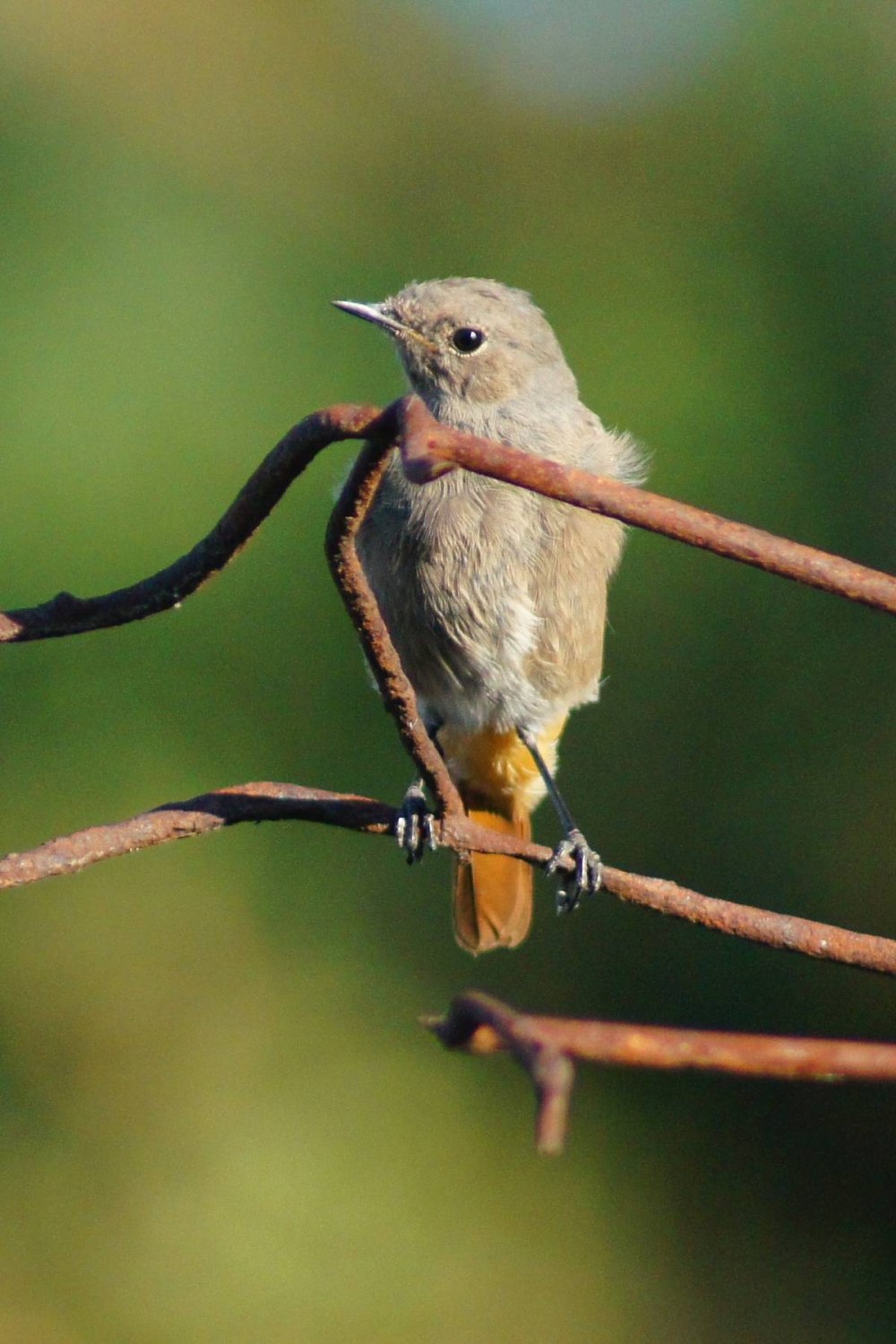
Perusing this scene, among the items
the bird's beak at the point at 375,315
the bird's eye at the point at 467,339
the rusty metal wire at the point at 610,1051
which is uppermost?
the bird's beak at the point at 375,315

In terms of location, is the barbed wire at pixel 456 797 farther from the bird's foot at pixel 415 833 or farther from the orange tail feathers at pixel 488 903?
the orange tail feathers at pixel 488 903

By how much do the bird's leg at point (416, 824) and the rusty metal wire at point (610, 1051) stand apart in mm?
638

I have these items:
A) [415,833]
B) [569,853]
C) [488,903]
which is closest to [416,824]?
[415,833]

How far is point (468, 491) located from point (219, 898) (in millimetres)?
1889

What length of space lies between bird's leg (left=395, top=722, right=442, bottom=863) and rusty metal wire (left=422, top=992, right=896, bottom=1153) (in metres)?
0.64

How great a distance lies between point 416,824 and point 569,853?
641 mm

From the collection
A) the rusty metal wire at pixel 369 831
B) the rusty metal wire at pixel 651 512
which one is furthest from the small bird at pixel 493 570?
the rusty metal wire at pixel 651 512

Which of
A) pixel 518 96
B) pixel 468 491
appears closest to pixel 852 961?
pixel 468 491

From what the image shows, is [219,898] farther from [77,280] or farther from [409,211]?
[409,211]

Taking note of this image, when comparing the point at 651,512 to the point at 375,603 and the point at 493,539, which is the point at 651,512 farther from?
the point at 493,539

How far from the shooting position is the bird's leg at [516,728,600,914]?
233 cm

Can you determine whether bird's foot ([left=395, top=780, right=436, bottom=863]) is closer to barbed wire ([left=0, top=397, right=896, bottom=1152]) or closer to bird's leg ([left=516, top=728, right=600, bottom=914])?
bird's leg ([left=516, top=728, right=600, bottom=914])

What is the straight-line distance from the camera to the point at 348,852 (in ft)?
15.3

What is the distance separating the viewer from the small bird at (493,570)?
10.6 feet
